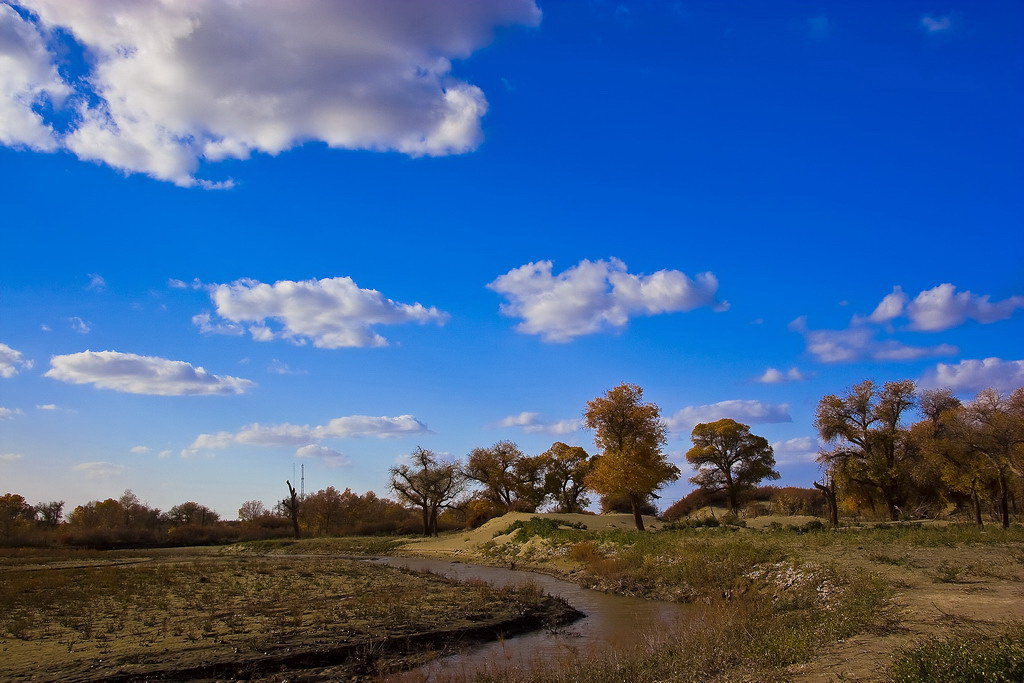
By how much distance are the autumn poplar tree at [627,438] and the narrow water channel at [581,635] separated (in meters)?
17.3

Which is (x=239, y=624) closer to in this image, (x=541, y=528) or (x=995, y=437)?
(x=541, y=528)

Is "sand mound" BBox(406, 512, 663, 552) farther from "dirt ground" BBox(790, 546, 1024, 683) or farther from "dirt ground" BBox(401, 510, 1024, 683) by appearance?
"dirt ground" BBox(790, 546, 1024, 683)

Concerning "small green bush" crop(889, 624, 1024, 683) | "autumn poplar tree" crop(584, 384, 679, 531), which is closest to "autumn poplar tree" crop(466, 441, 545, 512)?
"autumn poplar tree" crop(584, 384, 679, 531)

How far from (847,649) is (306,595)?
57.0 feet

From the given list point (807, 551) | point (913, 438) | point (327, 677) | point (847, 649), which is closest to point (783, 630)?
point (847, 649)

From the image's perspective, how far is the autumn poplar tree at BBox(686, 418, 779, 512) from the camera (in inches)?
2586

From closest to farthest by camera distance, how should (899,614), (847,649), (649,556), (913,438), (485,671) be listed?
1. (847,649)
2. (485,671)
3. (899,614)
4. (649,556)
5. (913,438)

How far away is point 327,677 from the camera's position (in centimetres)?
1135

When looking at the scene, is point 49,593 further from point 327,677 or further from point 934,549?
point 934,549

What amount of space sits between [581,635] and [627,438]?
28456 millimetres

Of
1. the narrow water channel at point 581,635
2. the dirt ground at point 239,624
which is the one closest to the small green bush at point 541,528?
the narrow water channel at point 581,635

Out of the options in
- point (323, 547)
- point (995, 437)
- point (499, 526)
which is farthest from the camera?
point (323, 547)

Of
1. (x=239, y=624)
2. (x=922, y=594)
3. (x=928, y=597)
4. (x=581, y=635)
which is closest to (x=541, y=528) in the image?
(x=581, y=635)

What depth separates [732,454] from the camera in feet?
217
